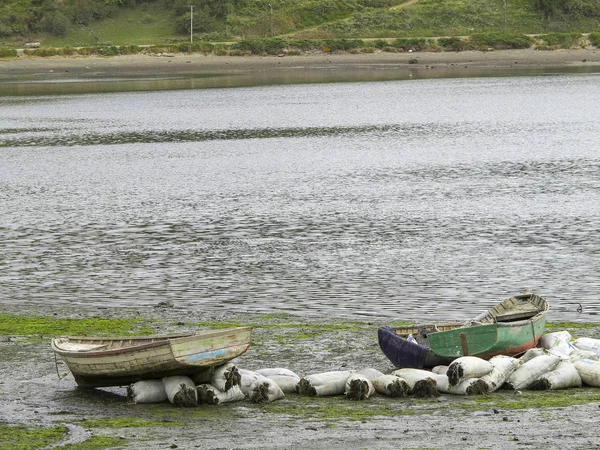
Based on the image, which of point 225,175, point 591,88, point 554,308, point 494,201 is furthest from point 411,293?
point 591,88

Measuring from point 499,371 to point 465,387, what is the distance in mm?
735

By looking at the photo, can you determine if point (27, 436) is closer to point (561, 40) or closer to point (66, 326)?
point (66, 326)

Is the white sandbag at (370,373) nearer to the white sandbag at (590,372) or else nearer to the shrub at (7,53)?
the white sandbag at (590,372)

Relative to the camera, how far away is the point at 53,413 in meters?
16.1

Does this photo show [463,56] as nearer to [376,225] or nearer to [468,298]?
[376,225]

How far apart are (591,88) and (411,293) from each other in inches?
3505

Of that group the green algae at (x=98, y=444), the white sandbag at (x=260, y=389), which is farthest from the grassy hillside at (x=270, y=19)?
the green algae at (x=98, y=444)

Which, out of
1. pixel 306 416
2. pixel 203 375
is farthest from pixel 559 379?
pixel 203 375

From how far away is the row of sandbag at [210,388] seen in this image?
16.3 m

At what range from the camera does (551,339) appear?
1858 cm

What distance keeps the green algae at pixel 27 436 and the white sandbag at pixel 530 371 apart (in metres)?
7.21

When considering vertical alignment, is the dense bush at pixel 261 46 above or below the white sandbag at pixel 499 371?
above

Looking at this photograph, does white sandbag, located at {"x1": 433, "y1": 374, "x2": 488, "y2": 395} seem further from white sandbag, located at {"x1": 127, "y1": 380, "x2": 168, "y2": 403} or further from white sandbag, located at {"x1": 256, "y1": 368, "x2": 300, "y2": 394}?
white sandbag, located at {"x1": 127, "y1": 380, "x2": 168, "y2": 403}

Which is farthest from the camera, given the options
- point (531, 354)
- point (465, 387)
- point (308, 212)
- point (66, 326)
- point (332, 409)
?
point (308, 212)
